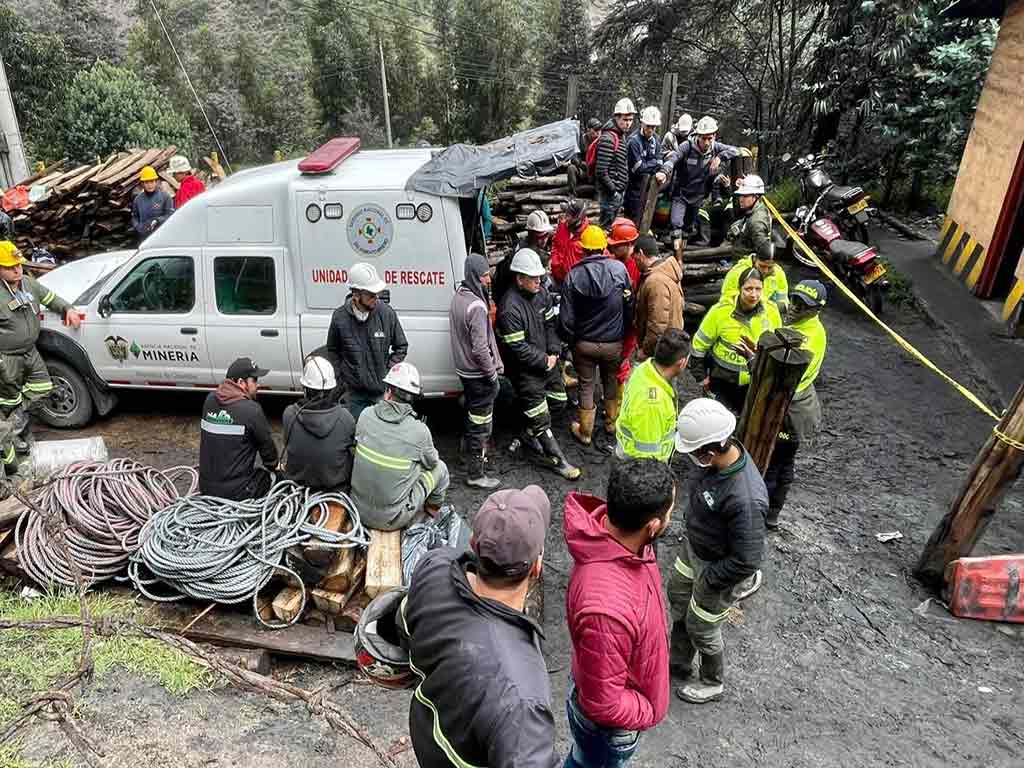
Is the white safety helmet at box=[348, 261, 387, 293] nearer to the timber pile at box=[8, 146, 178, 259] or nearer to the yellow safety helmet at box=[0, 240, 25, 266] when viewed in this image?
the yellow safety helmet at box=[0, 240, 25, 266]

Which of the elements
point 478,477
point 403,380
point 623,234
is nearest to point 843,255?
point 623,234

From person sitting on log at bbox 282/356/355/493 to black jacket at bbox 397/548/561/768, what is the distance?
102 inches

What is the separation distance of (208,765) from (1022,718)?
414cm

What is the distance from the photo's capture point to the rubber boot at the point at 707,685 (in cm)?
405

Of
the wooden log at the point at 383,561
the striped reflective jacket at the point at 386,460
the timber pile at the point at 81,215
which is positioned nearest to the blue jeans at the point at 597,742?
the wooden log at the point at 383,561

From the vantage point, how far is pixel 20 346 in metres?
6.04

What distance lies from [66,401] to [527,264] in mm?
4506

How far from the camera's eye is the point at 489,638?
6.89ft

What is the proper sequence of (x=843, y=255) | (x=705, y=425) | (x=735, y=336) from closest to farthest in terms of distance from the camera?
(x=705, y=425), (x=735, y=336), (x=843, y=255)

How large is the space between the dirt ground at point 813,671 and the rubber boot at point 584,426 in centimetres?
16

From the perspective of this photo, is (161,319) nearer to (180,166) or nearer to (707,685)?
(180,166)

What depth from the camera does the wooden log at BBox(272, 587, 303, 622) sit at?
14.6ft

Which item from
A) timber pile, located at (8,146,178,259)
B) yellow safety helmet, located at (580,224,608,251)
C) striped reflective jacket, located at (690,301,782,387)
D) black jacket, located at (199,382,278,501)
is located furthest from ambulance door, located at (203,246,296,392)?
timber pile, located at (8,146,178,259)

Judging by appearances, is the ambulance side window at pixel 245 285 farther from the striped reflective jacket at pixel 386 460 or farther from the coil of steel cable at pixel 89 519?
the striped reflective jacket at pixel 386 460
